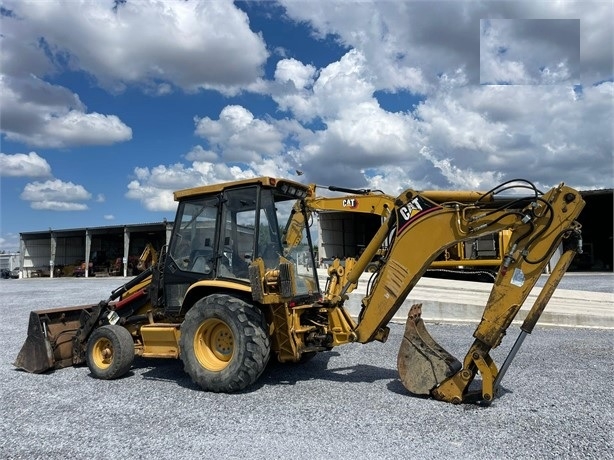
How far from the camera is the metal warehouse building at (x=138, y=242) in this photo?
33.4 meters

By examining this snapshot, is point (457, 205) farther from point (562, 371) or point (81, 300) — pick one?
point (81, 300)

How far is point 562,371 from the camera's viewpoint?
6.66 meters

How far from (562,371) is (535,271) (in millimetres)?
2255

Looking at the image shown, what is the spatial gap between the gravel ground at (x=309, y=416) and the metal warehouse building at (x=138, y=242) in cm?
2454

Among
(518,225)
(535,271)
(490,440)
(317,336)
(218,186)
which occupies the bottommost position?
(490,440)

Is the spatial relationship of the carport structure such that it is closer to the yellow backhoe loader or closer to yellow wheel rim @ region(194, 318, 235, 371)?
the yellow backhoe loader

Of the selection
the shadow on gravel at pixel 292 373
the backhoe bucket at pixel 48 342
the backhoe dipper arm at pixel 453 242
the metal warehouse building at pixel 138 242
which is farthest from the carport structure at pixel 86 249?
the backhoe dipper arm at pixel 453 242

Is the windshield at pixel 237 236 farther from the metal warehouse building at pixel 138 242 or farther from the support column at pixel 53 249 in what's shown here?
the support column at pixel 53 249

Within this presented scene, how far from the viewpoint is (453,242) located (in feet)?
18.1

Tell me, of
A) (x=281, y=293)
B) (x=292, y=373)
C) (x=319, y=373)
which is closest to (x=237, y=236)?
(x=281, y=293)

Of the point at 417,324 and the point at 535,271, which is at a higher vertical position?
the point at 535,271

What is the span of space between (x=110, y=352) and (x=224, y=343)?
5.85ft

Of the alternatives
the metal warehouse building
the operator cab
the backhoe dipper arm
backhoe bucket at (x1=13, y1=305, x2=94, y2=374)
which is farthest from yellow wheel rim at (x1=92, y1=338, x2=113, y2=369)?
the metal warehouse building

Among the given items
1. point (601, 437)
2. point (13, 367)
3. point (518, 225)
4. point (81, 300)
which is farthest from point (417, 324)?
point (81, 300)
